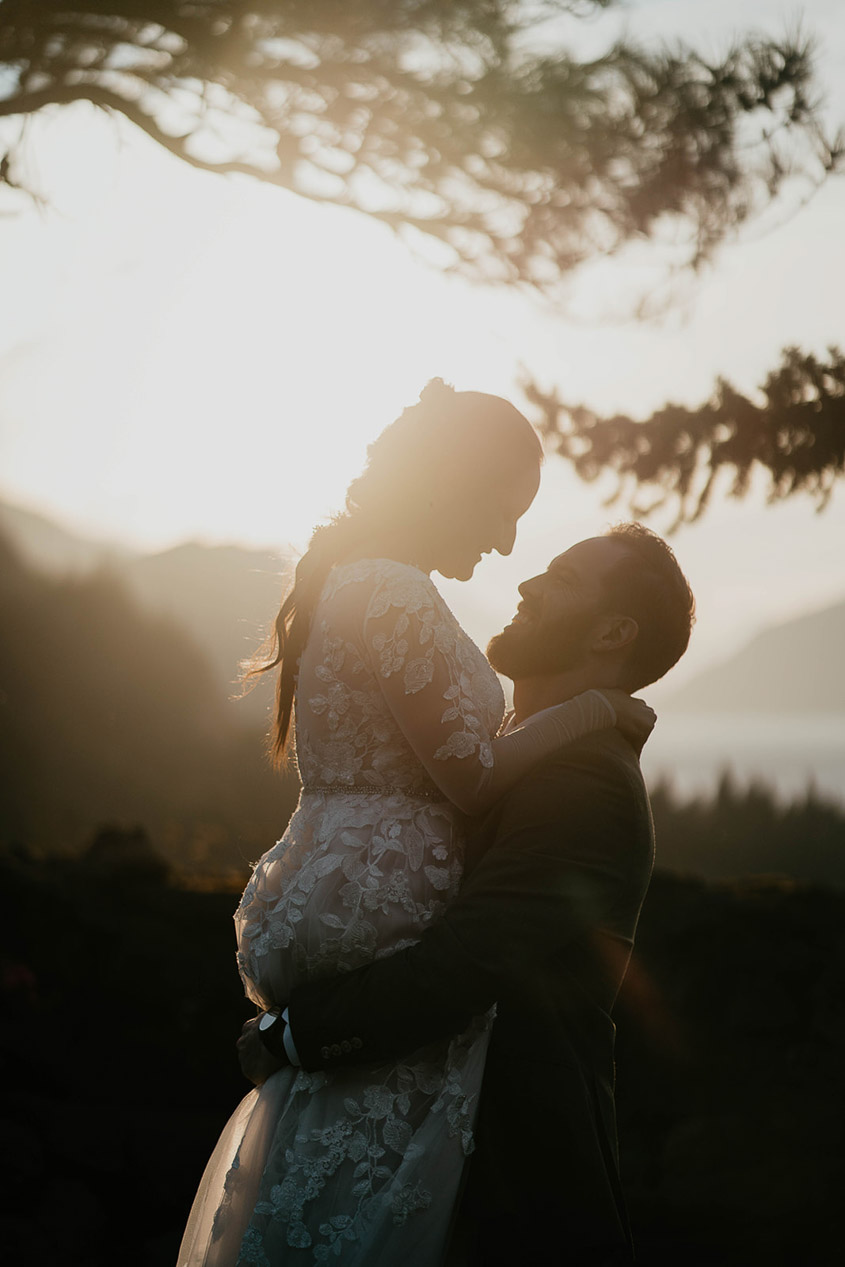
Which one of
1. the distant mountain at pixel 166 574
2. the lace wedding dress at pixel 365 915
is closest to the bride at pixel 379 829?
the lace wedding dress at pixel 365 915

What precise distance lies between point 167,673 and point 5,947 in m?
8.10

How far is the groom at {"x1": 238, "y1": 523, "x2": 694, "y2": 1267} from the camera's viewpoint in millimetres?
2062

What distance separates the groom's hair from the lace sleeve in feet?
1.60

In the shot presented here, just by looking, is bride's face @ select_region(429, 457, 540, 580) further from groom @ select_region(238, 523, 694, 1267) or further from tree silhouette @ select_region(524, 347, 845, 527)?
tree silhouette @ select_region(524, 347, 845, 527)

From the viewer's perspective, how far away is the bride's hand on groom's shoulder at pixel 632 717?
240 cm

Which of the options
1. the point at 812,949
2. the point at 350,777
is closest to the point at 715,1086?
the point at 812,949

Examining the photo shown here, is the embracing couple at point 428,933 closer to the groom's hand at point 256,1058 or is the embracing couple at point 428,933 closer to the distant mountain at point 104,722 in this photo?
the groom's hand at point 256,1058

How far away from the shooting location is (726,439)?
163 inches

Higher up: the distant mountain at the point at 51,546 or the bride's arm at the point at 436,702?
the distant mountain at the point at 51,546

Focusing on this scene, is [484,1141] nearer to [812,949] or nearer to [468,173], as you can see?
[812,949]

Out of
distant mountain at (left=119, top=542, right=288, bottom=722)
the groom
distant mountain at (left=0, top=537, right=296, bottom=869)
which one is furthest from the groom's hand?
distant mountain at (left=0, top=537, right=296, bottom=869)

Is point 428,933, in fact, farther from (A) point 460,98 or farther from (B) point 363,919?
(A) point 460,98

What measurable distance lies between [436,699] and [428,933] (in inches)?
17.6

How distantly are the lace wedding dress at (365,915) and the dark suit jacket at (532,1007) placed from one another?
0.27 ft
